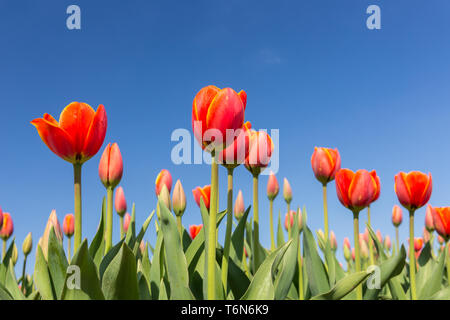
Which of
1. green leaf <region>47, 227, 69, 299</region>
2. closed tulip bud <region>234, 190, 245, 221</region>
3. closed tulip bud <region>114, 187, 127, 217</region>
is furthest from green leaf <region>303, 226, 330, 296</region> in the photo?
closed tulip bud <region>114, 187, 127, 217</region>

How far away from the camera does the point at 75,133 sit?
1.34 metres

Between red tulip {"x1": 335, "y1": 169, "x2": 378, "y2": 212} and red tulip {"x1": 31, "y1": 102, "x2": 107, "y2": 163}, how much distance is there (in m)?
1.16

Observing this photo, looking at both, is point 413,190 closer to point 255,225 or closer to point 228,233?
point 255,225

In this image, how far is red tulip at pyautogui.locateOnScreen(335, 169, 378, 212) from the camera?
1.88 meters

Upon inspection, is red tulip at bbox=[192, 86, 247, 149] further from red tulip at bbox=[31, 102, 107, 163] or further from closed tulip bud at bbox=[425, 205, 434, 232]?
closed tulip bud at bbox=[425, 205, 434, 232]

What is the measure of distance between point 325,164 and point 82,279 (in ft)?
4.91

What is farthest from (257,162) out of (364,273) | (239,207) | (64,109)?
(239,207)

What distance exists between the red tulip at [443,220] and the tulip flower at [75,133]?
7.54ft

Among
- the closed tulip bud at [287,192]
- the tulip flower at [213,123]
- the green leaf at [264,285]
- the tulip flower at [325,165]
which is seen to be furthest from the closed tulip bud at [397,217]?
the tulip flower at [213,123]

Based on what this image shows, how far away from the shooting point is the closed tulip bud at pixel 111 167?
1726 mm

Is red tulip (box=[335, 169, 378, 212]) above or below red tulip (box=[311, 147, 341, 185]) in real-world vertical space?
below

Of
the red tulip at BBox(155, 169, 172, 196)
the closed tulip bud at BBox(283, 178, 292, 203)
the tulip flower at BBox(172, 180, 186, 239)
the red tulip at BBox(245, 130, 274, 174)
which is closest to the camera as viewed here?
the red tulip at BBox(245, 130, 274, 174)
